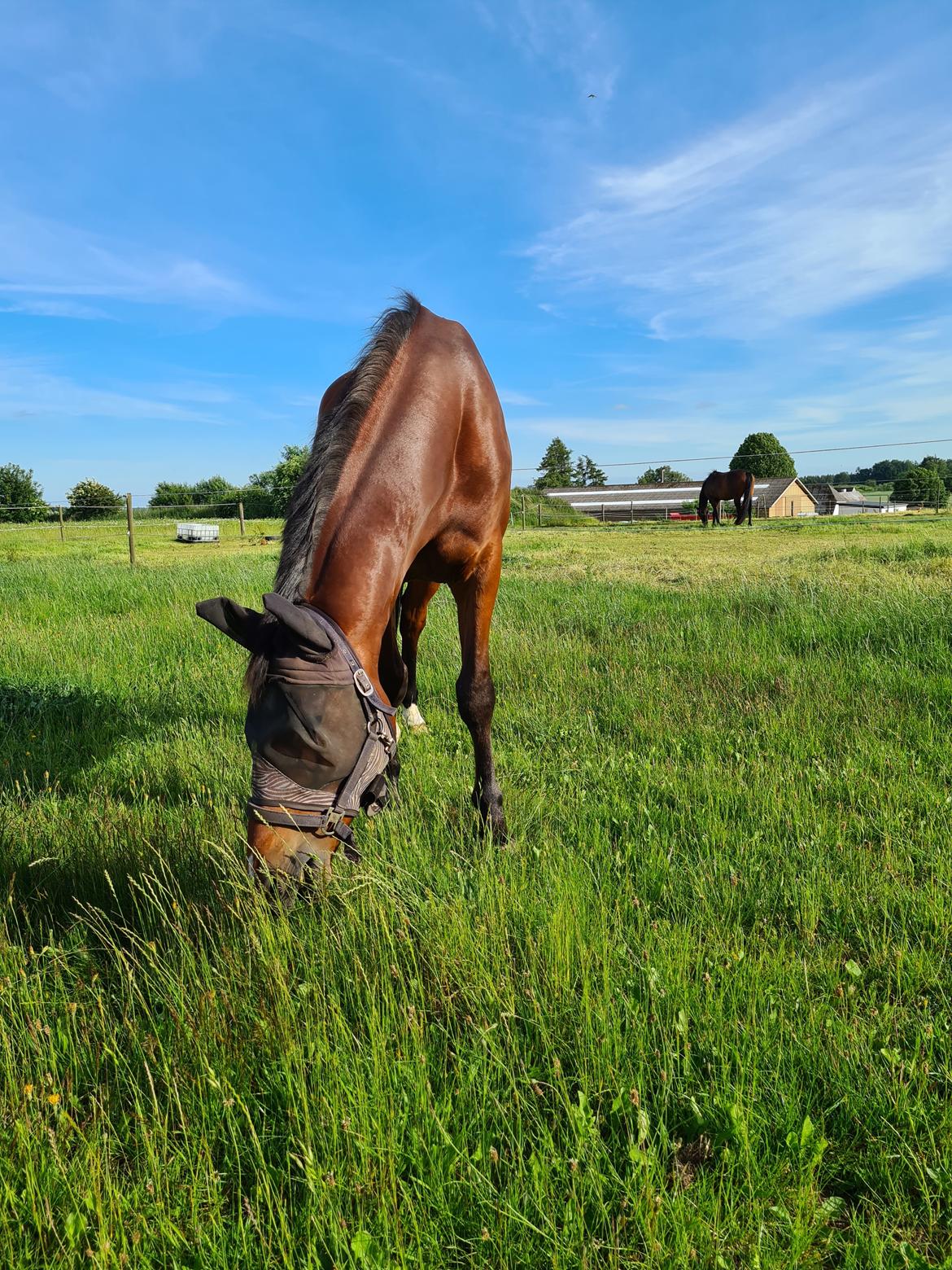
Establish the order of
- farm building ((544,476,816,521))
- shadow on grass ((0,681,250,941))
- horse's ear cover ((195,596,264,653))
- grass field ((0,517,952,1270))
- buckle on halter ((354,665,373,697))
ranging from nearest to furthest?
grass field ((0,517,952,1270)) → horse's ear cover ((195,596,264,653)) → buckle on halter ((354,665,373,697)) → shadow on grass ((0,681,250,941)) → farm building ((544,476,816,521))

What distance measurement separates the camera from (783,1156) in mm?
1638

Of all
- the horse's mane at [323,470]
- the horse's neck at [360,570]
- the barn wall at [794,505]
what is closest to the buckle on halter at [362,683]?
the horse's neck at [360,570]

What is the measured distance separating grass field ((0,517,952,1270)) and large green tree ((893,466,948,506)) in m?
46.0

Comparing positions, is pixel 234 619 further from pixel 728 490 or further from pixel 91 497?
pixel 91 497

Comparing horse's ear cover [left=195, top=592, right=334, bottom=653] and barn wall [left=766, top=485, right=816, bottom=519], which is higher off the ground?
barn wall [left=766, top=485, right=816, bottom=519]

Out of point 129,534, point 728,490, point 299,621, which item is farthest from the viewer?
point 728,490

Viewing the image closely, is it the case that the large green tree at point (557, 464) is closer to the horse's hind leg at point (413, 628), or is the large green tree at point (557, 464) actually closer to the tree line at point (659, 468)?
the tree line at point (659, 468)

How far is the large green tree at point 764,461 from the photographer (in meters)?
64.0

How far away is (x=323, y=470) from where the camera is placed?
267 centimetres

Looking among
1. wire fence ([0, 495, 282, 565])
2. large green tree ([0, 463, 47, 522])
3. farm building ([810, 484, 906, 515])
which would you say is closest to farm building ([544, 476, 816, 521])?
farm building ([810, 484, 906, 515])

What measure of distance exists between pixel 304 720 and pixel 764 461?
68605 mm

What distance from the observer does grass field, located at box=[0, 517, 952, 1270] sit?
1.50 m

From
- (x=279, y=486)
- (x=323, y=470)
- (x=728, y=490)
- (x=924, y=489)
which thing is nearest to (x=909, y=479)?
(x=924, y=489)

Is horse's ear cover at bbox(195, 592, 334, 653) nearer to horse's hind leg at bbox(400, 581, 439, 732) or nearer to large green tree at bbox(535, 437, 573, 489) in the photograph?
horse's hind leg at bbox(400, 581, 439, 732)
